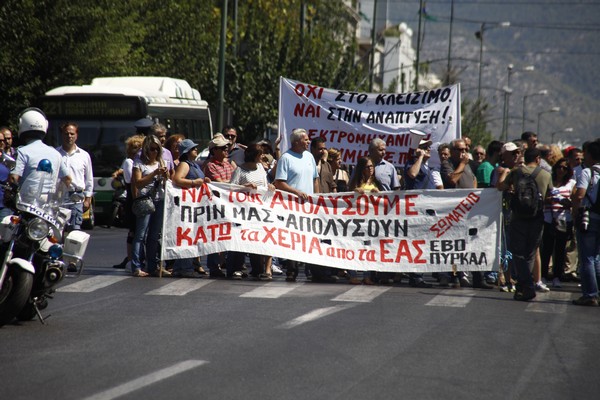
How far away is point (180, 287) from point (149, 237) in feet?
5.44

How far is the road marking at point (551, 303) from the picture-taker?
12742 mm

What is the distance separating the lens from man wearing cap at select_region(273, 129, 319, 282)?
1512 centimetres

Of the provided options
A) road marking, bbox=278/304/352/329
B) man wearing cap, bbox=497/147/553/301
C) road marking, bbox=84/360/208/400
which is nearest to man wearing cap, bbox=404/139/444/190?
man wearing cap, bbox=497/147/553/301

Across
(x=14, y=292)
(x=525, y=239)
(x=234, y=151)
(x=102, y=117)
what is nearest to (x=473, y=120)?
(x=102, y=117)

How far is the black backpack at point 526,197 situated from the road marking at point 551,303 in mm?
943

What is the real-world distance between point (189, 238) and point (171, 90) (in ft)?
47.9

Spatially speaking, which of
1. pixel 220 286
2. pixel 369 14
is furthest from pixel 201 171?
pixel 369 14

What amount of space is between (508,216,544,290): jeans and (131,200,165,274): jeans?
4.22m

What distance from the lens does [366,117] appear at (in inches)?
709

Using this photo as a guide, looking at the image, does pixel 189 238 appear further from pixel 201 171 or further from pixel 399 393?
pixel 399 393

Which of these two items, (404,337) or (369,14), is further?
(369,14)

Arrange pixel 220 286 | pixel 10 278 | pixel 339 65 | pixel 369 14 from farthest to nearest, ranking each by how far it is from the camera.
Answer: pixel 369 14, pixel 339 65, pixel 220 286, pixel 10 278

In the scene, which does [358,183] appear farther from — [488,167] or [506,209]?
[488,167]

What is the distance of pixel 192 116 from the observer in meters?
29.4
